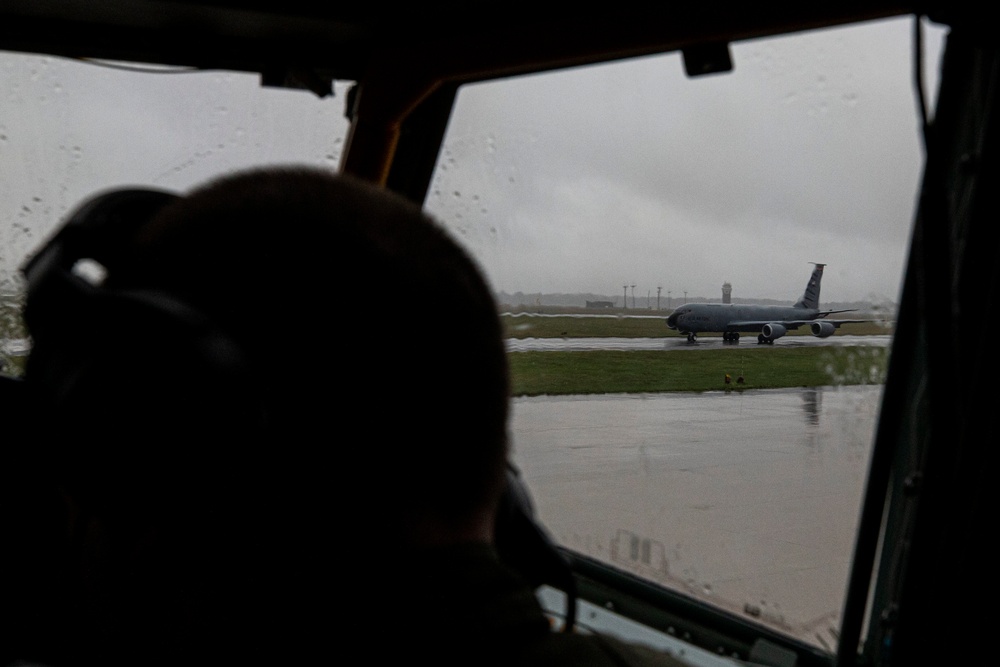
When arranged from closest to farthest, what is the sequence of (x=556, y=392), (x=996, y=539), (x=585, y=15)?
1. (x=996, y=539)
2. (x=585, y=15)
3. (x=556, y=392)

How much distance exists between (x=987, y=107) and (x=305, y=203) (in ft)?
3.26

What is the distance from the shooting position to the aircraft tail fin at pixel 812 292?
1649mm

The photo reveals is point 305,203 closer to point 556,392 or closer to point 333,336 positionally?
point 333,336

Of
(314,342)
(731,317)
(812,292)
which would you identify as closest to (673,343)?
(731,317)

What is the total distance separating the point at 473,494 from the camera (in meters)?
0.62

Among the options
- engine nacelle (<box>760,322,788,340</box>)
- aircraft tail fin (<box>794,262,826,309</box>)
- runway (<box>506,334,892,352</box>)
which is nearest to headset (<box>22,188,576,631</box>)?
runway (<box>506,334,892,352</box>)

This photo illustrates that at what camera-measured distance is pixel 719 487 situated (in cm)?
212

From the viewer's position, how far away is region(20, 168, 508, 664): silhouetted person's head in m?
0.55

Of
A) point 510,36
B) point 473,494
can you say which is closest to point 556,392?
point 510,36

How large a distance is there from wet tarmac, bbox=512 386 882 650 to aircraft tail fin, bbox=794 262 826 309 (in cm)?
18

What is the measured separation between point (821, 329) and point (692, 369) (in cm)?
52

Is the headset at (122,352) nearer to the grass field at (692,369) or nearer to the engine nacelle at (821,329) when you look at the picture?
the grass field at (692,369)

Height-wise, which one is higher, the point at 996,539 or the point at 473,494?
the point at 473,494

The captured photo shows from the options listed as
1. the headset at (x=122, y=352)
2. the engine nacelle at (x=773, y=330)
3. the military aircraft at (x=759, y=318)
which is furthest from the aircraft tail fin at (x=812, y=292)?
the headset at (x=122, y=352)
